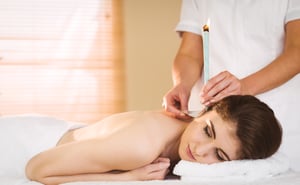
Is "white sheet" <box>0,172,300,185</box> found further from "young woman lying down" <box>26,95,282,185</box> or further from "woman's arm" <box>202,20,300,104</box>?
"woman's arm" <box>202,20,300,104</box>

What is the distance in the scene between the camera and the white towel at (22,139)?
1.64 meters

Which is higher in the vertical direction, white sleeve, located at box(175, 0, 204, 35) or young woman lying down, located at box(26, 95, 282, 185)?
white sleeve, located at box(175, 0, 204, 35)

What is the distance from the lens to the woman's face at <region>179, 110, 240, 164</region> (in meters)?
1.38

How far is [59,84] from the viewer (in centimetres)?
354

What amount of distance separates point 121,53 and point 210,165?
89.1 inches

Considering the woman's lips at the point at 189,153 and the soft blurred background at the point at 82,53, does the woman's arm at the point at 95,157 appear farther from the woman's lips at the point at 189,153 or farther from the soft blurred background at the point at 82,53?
the soft blurred background at the point at 82,53

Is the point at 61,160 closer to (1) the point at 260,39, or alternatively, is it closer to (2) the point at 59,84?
(1) the point at 260,39

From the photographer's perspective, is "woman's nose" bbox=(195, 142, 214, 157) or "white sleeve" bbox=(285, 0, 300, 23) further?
"white sleeve" bbox=(285, 0, 300, 23)

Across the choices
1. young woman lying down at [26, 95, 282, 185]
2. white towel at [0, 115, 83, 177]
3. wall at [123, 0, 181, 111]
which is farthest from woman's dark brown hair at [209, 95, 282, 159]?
wall at [123, 0, 181, 111]

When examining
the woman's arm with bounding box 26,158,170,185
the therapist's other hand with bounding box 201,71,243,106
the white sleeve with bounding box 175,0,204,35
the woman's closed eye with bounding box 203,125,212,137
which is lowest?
the woman's arm with bounding box 26,158,170,185

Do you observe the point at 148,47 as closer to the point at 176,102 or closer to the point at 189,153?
the point at 176,102

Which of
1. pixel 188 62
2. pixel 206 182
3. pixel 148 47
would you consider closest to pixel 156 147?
pixel 206 182

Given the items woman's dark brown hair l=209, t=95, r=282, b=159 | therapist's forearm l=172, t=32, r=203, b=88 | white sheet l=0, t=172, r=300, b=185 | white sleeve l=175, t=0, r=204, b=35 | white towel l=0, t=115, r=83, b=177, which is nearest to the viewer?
white sheet l=0, t=172, r=300, b=185

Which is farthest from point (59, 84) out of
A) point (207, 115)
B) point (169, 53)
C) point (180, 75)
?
point (207, 115)
